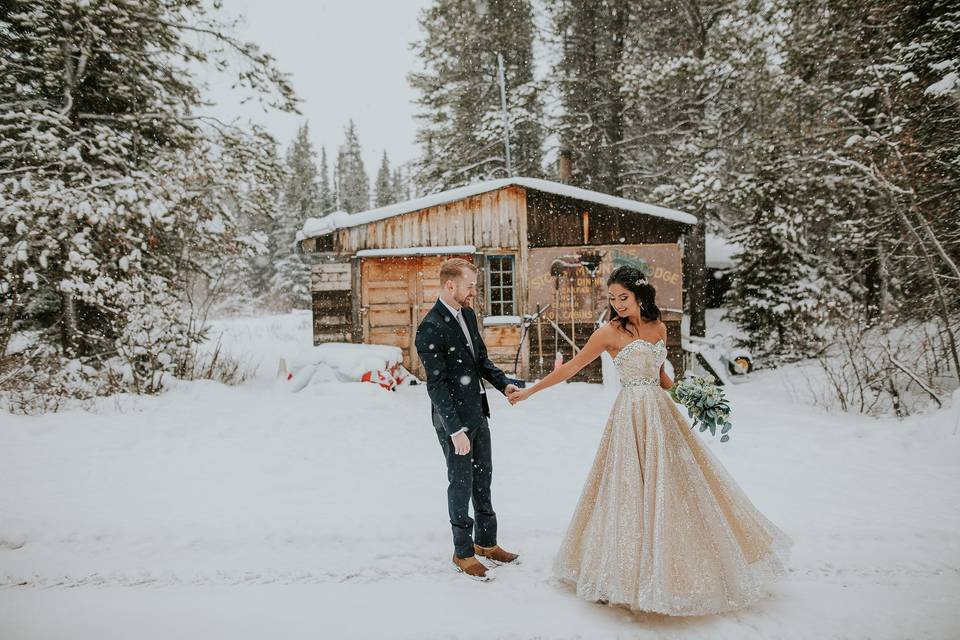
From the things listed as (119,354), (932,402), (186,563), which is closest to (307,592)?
(186,563)

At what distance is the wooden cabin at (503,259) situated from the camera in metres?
10.8

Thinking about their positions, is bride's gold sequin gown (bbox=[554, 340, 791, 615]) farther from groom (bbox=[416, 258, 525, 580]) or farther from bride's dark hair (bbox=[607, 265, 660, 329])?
groom (bbox=[416, 258, 525, 580])

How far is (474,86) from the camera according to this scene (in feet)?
54.6

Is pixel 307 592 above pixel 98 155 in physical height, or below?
below

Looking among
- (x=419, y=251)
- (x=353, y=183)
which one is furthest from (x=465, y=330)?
(x=353, y=183)

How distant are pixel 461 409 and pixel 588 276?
8.15 meters

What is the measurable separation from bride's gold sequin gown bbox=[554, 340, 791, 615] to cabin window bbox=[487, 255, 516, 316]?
8217mm

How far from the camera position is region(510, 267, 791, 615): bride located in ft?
8.70

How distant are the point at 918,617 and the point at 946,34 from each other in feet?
→ 26.9

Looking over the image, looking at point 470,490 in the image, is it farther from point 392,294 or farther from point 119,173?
point 119,173

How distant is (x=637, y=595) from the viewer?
2.67 m

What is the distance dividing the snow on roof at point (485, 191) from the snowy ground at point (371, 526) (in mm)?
4757

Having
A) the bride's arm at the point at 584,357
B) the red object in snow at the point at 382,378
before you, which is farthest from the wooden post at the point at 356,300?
the bride's arm at the point at 584,357

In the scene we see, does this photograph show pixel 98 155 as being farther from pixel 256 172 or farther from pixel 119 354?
pixel 119 354
